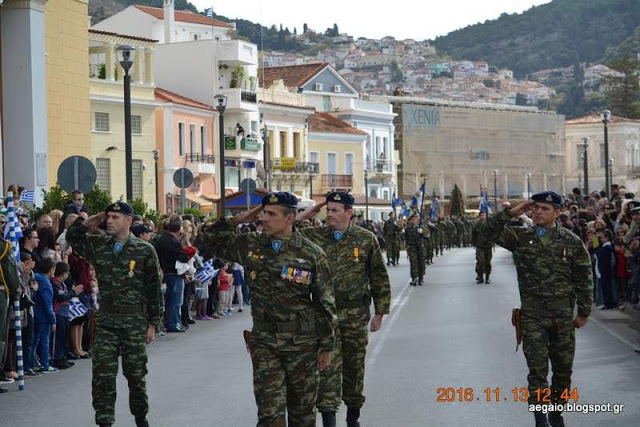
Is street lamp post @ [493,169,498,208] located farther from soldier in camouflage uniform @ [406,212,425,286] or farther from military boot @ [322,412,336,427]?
military boot @ [322,412,336,427]

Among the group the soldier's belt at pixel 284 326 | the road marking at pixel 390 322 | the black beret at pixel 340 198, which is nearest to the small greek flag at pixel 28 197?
the road marking at pixel 390 322

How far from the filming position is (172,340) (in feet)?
68.5

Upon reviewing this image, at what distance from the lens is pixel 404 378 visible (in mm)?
15109

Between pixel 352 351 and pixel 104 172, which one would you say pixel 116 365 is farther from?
pixel 104 172

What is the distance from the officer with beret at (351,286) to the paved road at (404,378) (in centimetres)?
47

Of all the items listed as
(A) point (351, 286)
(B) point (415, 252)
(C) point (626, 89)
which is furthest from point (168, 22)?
(C) point (626, 89)

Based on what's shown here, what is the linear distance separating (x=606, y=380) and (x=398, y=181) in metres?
88.4

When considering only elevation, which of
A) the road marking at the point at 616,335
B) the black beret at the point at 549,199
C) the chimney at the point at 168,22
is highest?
the chimney at the point at 168,22

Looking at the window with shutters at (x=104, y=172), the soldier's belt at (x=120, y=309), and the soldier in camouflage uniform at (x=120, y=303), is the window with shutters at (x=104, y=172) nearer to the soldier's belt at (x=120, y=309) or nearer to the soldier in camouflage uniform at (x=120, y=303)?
the soldier in camouflage uniform at (x=120, y=303)

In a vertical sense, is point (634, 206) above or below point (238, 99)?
below

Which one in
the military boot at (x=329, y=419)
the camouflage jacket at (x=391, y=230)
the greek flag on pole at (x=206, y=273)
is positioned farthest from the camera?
the camouflage jacket at (x=391, y=230)

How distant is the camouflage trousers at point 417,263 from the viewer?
A: 3506 centimetres

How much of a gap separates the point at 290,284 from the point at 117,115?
52.6 meters

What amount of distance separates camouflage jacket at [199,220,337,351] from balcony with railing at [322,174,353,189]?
7690 centimetres
